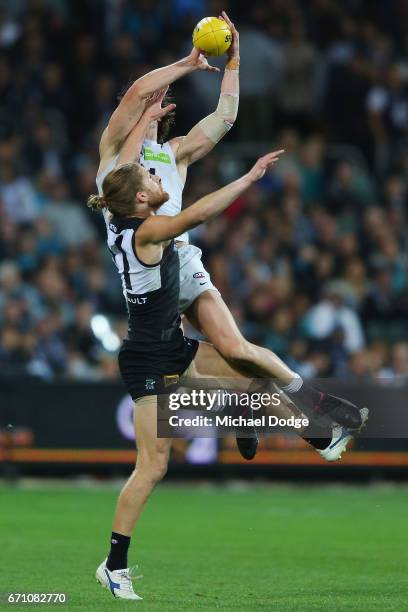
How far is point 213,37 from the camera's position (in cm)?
1073

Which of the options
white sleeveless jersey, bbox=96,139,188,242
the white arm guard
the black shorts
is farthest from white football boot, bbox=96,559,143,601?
the white arm guard

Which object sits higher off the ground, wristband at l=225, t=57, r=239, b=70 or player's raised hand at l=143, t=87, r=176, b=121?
wristband at l=225, t=57, r=239, b=70

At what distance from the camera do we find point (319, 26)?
23.8 meters

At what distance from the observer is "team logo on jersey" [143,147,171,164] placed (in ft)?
36.7

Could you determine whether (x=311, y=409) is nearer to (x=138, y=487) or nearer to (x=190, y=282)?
(x=190, y=282)

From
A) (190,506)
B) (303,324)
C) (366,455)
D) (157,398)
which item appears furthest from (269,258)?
(157,398)

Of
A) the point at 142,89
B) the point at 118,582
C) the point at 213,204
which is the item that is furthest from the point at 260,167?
the point at 118,582

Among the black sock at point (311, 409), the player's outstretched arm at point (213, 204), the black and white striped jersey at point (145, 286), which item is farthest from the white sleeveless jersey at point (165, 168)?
the black sock at point (311, 409)

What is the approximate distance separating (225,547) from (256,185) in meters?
9.36

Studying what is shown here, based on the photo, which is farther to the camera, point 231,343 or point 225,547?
point 225,547

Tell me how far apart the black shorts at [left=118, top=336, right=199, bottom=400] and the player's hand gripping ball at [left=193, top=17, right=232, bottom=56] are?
2.11 metres

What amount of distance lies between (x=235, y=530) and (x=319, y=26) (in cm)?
1125

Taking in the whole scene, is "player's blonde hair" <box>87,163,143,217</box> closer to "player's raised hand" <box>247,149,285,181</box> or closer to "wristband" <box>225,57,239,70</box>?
"player's raised hand" <box>247,149,285,181</box>

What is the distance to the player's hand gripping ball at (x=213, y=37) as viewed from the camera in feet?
35.2
